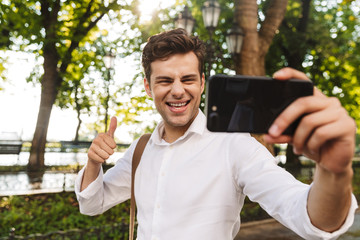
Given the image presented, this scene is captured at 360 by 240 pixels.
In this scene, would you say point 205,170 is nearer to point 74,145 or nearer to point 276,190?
point 276,190

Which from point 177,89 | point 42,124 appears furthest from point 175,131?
point 42,124

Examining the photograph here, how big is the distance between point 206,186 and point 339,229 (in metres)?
0.72

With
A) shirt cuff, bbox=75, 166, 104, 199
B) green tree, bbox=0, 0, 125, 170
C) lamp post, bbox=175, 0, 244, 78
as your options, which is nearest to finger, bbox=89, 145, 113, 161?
shirt cuff, bbox=75, 166, 104, 199

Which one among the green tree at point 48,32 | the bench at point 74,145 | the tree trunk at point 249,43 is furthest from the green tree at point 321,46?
the bench at point 74,145

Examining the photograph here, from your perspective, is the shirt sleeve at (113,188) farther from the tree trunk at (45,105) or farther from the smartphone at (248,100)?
the tree trunk at (45,105)

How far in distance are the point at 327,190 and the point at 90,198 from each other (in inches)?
63.7

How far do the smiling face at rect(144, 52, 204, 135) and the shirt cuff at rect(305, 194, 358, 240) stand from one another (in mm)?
991

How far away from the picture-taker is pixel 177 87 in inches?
74.3

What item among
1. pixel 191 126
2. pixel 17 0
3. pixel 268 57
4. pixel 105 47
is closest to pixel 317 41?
pixel 268 57

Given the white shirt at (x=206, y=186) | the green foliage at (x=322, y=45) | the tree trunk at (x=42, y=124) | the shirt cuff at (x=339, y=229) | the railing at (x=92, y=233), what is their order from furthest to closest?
the green foliage at (x=322, y=45), the tree trunk at (x=42, y=124), the railing at (x=92, y=233), the white shirt at (x=206, y=186), the shirt cuff at (x=339, y=229)

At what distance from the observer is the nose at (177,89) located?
188cm

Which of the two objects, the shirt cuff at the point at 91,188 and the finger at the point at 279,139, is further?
the shirt cuff at the point at 91,188

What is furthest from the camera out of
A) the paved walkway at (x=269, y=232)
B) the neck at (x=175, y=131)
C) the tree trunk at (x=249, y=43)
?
the tree trunk at (x=249, y=43)

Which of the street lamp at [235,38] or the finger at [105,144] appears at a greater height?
the street lamp at [235,38]
